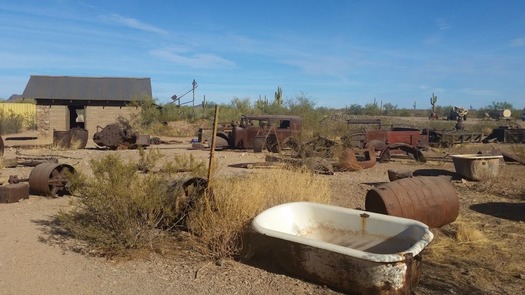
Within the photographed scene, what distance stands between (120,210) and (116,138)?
15.5m

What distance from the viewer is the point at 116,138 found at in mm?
20750

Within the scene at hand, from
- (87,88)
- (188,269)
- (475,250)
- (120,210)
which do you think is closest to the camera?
(188,269)

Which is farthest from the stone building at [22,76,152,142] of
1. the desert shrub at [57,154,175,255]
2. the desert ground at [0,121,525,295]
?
the desert shrub at [57,154,175,255]

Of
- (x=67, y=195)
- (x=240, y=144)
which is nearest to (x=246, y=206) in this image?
(x=67, y=195)

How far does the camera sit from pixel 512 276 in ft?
17.9

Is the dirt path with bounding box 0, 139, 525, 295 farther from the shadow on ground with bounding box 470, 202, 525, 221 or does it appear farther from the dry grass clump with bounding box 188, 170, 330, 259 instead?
A: the shadow on ground with bounding box 470, 202, 525, 221

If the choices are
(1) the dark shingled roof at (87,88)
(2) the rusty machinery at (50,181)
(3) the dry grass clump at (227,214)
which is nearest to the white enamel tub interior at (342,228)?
(3) the dry grass clump at (227,214)

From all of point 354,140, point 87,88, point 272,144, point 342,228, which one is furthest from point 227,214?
point 87,88

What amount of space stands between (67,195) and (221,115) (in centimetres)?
2978

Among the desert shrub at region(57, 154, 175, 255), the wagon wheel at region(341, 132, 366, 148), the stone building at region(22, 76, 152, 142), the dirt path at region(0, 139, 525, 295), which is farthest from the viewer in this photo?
the stone building at region(22, 76, 152, 142)

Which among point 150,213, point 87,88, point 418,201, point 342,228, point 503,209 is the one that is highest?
point 87,88

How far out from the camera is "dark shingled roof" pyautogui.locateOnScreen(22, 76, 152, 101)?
1169 inches

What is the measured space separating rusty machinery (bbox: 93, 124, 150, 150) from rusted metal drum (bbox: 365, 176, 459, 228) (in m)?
15.8

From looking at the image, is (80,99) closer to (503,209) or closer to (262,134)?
(262,134)
